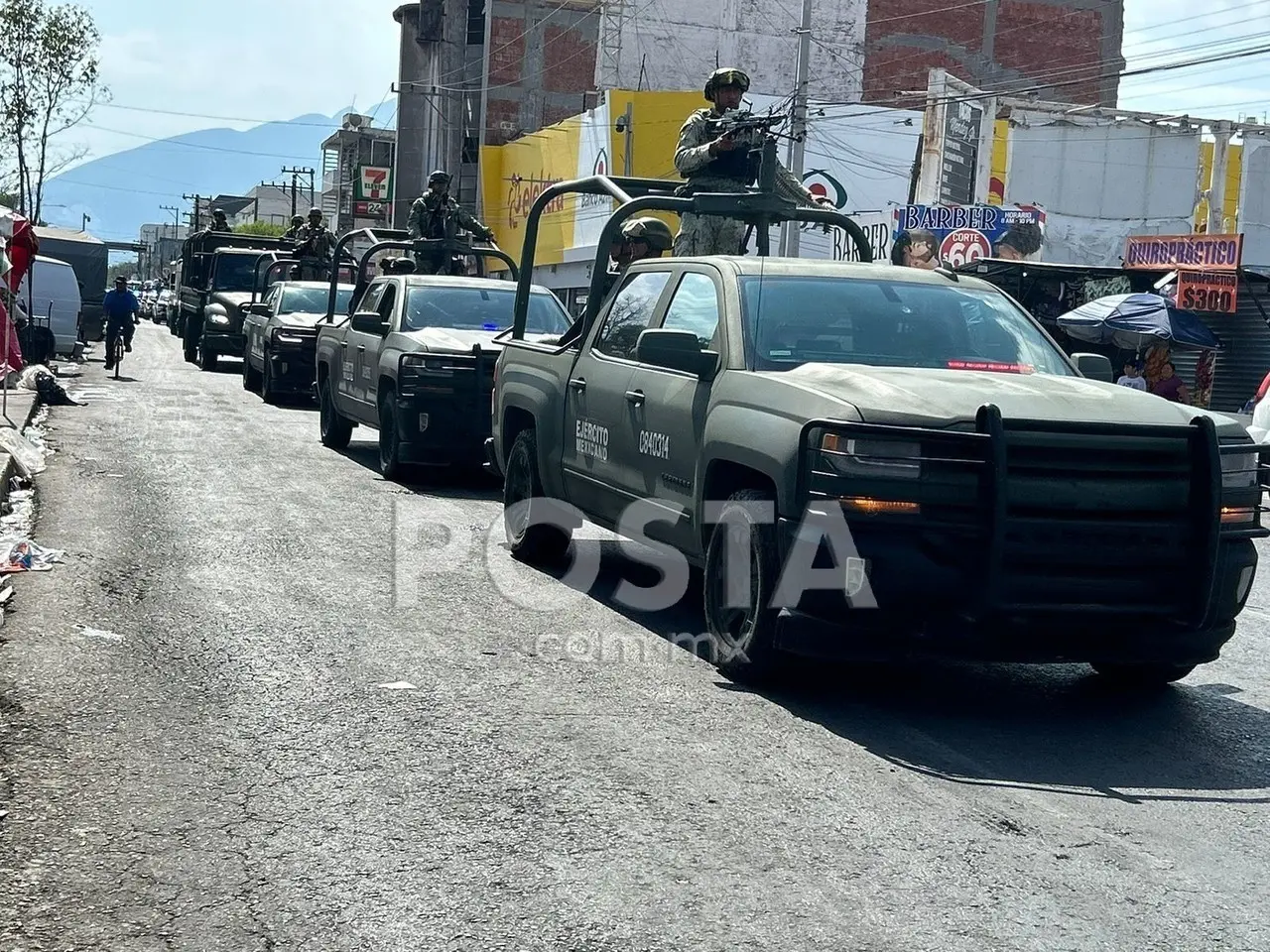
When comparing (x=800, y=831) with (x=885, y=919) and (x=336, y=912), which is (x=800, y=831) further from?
(x=336, y=912)

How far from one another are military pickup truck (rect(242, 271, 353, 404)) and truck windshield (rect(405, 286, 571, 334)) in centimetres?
629

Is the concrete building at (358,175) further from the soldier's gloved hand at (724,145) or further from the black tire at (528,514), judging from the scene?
the black tire at (528,514)

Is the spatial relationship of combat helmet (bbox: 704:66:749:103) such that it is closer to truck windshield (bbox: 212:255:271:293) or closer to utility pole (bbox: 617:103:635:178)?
truck windshield (bbox: 212:255:271:293)

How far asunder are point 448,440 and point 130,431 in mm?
5295

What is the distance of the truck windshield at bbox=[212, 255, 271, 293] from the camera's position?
3186 cm

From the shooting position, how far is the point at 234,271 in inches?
1267

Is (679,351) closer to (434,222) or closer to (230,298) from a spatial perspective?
(434,222)

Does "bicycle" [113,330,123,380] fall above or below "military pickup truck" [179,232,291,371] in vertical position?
below

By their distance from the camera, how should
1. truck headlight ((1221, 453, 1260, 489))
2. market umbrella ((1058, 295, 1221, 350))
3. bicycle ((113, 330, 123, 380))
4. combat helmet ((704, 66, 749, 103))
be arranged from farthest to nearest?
bicycle ((113, 330, 123, 380)), market umbrella ((1058, 295, 1221, 350)), combat helmet ((704, 66, 749, 103)), truck headlight ((1221, 453, 1260, 489))

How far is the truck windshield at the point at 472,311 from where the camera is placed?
1395 cm

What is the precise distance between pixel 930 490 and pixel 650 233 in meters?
4.79

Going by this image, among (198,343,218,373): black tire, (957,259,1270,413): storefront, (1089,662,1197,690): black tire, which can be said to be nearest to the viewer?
(1089,662,1197,690): black tire

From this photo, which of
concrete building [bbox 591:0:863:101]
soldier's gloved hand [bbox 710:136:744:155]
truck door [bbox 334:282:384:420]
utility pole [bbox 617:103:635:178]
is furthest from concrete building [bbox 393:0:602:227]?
soldier's gloved hand [bbox 710:136:744:155]

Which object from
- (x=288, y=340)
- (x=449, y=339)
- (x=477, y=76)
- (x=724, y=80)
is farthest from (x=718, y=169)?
(x=477, y=76)
